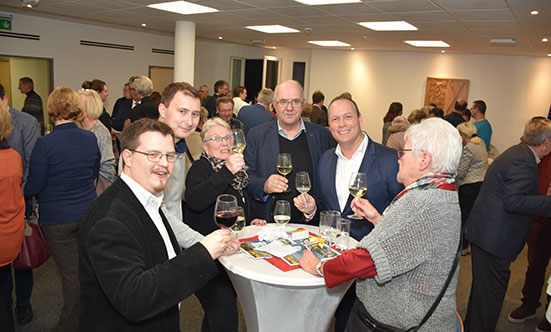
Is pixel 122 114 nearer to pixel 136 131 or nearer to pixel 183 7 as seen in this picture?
pixel 183 7

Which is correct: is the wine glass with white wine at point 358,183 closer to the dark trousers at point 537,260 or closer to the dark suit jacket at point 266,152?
the dark suit jacket at point 266,152

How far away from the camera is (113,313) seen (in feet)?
4.67

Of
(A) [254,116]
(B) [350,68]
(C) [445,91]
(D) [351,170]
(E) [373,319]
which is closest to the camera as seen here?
(E) [373,319]

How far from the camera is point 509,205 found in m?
2.79

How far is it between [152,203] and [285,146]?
1653 mm

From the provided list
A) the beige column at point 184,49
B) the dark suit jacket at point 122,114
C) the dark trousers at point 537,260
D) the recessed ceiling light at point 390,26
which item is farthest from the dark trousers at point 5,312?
the beige column at point 184,49

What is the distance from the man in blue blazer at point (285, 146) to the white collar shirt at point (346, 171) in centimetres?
34

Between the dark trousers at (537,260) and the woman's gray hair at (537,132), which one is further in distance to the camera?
the dark trousers at (537,260)

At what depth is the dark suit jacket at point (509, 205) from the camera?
2744mm

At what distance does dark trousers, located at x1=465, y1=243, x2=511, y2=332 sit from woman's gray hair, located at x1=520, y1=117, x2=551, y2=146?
0.89 metres

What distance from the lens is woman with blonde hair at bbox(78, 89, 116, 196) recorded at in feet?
11.5

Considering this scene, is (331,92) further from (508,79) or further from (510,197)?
(510,197)

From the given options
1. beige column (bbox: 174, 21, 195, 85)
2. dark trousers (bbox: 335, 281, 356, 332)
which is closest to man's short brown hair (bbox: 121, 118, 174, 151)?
dark trousers (bbox: 335, 281, 356, 332)

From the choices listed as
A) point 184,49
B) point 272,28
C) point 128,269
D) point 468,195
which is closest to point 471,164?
point 468,195
